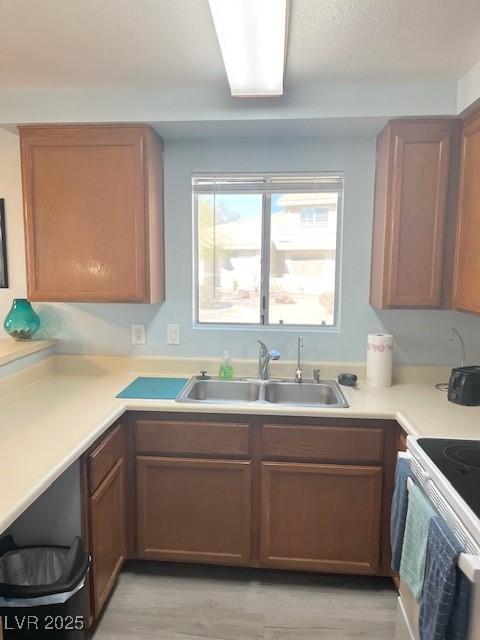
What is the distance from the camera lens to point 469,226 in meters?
1.94

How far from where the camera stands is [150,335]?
253 centimetres

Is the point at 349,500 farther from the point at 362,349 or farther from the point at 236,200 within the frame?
the point at 236,200

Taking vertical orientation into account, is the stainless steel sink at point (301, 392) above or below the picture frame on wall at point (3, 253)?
below

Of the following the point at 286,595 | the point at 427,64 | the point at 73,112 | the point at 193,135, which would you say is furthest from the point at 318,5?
the point at 286,595

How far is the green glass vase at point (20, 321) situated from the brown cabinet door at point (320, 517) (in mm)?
1538

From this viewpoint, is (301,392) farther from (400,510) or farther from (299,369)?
(400,510)

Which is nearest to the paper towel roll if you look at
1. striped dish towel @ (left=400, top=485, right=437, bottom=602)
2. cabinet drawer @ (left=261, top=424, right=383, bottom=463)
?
cabinet drawer @ (left=261, top=424, right=383, bottom=463)

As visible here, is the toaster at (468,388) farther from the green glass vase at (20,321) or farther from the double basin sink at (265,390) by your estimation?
the green glass vase at (20,321)

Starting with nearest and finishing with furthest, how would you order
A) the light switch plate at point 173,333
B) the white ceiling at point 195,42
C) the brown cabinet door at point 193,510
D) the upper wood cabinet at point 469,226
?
1. the white ceiling at point 195,42
2. the upper wood cabinet at point 469,226
3. the brown cabinet door at point 193,510
4. the light switch plate at point 173,333

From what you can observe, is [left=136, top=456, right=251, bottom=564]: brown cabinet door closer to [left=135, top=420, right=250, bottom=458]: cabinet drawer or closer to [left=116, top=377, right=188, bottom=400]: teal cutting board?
[left=135, top=420, right=250, bottom=458]: cabinet drawer

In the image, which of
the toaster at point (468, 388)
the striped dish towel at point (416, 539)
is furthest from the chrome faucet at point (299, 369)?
the striped dish towel at point (416, 539)

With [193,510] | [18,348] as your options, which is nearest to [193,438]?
[193,510]

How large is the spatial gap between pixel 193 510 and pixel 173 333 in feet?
3.26

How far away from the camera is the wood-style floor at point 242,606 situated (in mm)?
1729
